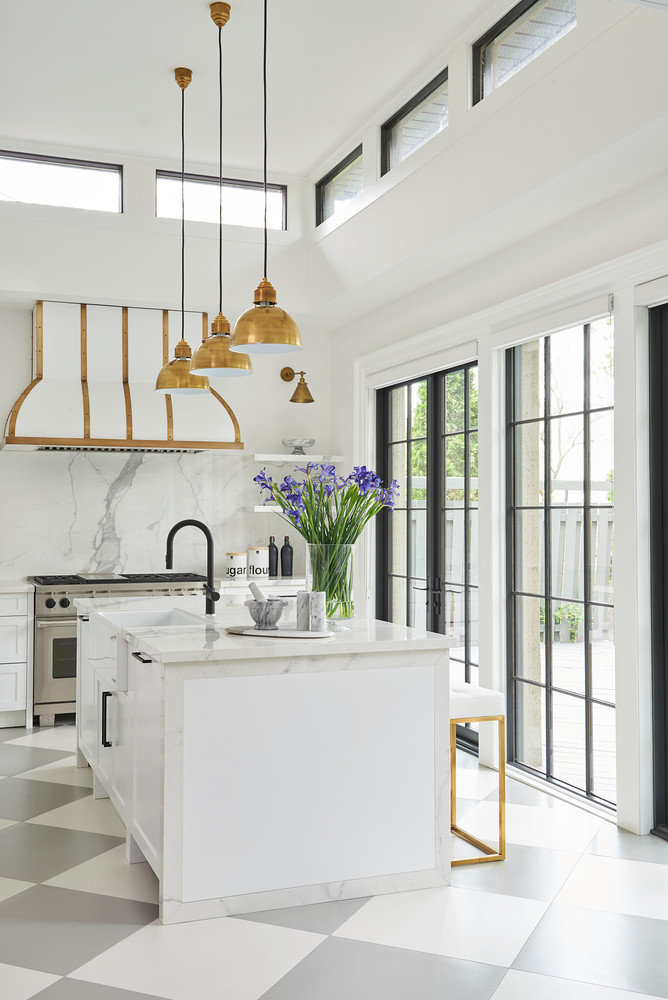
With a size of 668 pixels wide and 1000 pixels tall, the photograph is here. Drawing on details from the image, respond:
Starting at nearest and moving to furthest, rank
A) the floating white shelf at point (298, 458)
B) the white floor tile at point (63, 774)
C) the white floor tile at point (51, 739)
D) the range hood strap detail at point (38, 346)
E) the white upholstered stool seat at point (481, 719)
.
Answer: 1. the white upholstered stool seat at point (481, 719)
2. the white floor tile at point (63, 774)
3. the white floor tile at point (51, 739)
4. the range hood strap detail at point (38, 346)
5. the floating white shelf at point (298, 458)

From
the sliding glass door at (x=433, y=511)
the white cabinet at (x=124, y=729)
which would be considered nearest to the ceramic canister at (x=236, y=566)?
the sliding glass door at (x=433, y=511)

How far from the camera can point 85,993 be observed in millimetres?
2365

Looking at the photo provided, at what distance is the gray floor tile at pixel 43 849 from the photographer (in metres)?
3.23

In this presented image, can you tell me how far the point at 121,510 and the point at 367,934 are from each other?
415 cm

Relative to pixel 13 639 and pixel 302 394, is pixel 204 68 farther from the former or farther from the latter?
pixel 13 639

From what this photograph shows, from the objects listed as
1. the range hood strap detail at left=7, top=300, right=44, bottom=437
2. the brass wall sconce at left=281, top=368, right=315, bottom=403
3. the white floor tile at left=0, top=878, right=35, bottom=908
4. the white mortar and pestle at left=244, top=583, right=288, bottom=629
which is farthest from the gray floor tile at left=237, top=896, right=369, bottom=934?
the brass wall sconce at left=281, top=368, right=315, bottom=403

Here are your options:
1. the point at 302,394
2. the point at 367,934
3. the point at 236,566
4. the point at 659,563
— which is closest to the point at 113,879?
the point at 367,934

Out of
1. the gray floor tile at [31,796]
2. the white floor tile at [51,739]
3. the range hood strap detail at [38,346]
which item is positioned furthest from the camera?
the range hood strap detail at [38,346]

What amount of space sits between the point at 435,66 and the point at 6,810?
404 cm

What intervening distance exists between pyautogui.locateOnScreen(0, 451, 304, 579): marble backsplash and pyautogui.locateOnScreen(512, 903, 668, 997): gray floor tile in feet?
13.3

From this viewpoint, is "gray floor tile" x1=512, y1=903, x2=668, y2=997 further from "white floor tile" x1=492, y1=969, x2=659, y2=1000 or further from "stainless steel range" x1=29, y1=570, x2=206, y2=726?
"stainless steel range" x1=29, y1=570, x2=206, y2=726

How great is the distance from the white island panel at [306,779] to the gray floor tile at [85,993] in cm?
42

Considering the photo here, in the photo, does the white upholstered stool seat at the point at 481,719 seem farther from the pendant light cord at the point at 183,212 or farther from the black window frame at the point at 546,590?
the pendant light cord at the point at 183,212

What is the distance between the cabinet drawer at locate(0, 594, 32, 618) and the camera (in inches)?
215
